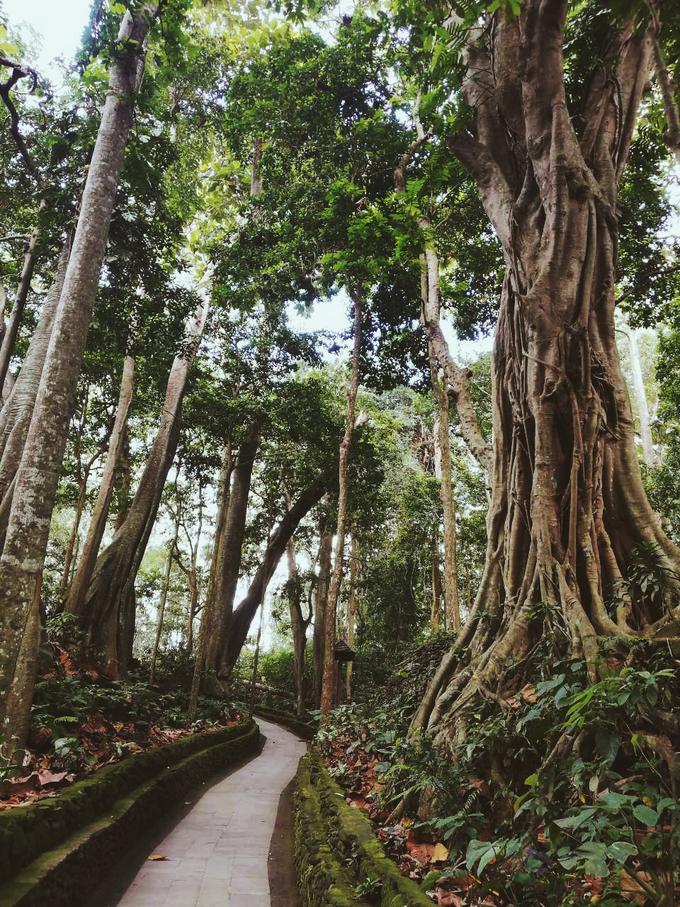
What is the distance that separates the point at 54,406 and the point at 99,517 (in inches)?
209

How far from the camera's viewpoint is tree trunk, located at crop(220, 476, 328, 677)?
13023 millimetres

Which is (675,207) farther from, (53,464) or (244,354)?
(53,464)

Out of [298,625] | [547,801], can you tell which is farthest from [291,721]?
[547,801]

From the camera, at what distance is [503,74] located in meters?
5.34

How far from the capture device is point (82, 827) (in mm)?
3355

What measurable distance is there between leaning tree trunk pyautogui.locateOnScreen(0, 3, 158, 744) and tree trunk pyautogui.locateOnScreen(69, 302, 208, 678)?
416cm

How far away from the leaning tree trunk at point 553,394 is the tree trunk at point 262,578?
29.3 ft

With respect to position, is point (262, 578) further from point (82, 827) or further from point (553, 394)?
point (553, 394)

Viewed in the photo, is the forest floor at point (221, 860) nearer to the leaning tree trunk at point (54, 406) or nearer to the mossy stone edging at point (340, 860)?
the mossy stone edging at point (340, 860)

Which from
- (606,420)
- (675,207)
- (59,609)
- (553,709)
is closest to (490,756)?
(553,709)

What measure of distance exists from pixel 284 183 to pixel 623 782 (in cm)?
1118

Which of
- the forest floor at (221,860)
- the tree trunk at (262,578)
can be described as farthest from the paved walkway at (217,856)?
the tree trunk at (262,578)

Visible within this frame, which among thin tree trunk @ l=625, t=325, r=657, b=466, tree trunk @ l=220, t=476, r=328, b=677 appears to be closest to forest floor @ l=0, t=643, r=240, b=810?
tree trunk @ l=220, t=476, r=328, b=677

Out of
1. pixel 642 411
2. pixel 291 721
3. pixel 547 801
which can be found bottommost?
pixel 291 721
